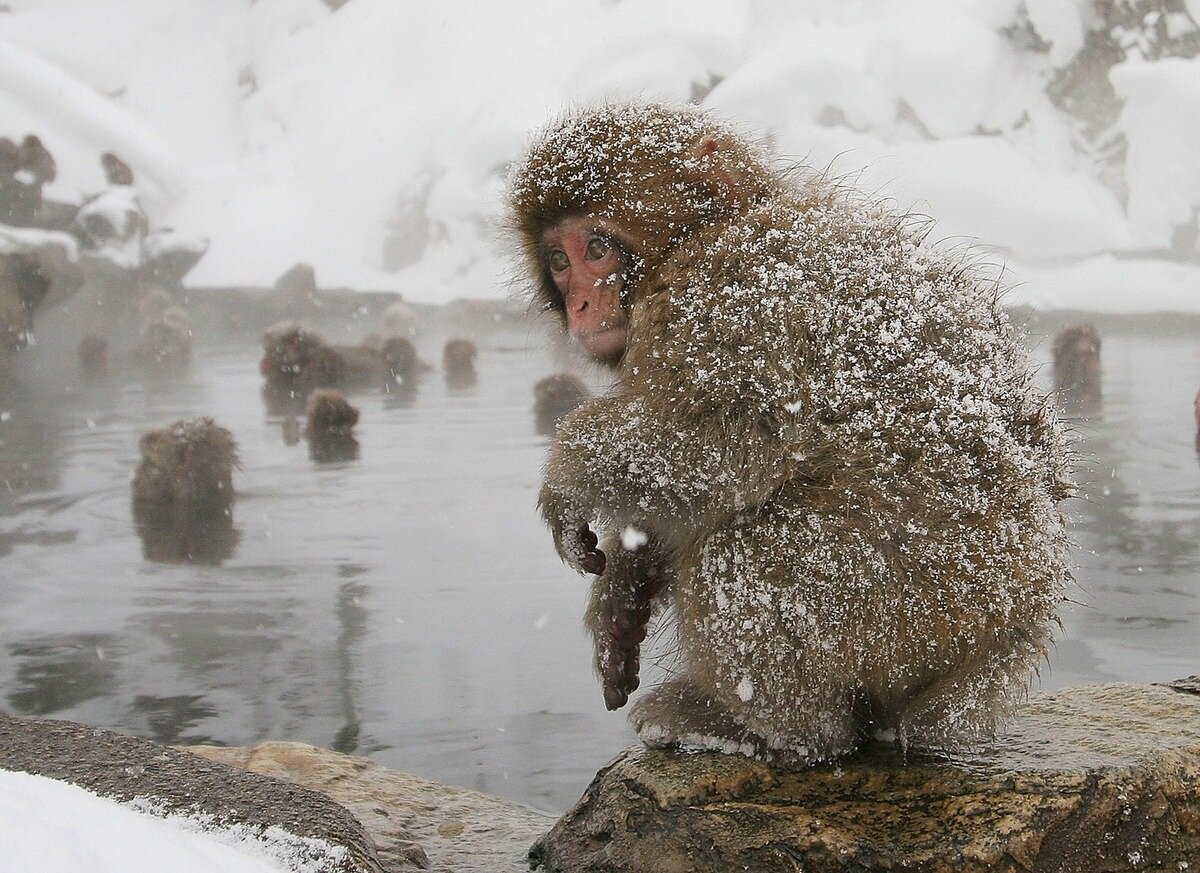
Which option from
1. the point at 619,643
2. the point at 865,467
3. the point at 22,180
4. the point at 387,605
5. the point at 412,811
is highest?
the point at 22,180

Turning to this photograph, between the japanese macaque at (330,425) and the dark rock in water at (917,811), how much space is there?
5.56m

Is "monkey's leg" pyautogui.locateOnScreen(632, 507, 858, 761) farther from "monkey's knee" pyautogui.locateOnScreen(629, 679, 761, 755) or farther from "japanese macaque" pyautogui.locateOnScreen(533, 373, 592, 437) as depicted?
"japanese macaque" pyautogui.locateOnScreen(533, 373, 592, 437)

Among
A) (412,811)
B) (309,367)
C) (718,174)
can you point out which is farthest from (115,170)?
(718,174)

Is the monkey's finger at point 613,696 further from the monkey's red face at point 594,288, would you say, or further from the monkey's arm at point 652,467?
the monkey's red face at point 594,288

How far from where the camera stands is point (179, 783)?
6.57 feet

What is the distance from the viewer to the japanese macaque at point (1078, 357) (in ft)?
31.1

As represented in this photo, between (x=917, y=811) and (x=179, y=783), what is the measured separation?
3.92ft

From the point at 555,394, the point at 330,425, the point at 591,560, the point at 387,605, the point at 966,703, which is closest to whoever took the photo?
the point at 966,703

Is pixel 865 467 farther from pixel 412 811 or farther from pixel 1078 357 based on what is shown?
pixel 1078 357

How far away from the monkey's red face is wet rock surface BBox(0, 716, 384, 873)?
94 cm

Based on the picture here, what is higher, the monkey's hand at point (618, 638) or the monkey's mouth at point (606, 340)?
the monkey's mouth at point (606, 340)

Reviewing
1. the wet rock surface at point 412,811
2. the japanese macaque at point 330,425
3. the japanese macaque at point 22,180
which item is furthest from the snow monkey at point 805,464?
the japanese macaque at point 22,180

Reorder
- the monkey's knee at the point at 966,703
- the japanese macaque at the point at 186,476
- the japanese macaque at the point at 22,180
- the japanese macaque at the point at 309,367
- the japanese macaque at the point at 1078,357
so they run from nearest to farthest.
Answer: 1. the monkey's knee at the point at 966,703
2. the japanese macaque at the point at 186,476
3. the japanese macaque at the point at 1078,357
4. the japanese macaque at the point at 309,367
5. the japanese macaque at the point at 22,180

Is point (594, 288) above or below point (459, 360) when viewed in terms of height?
below
